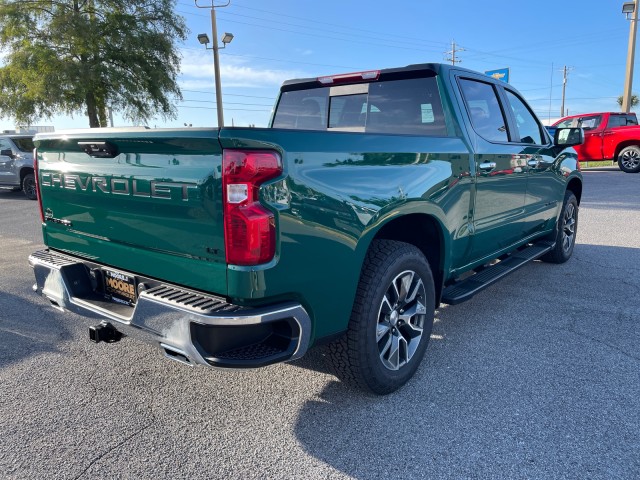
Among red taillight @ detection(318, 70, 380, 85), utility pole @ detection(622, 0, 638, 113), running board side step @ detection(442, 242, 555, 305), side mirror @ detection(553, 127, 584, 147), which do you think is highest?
utility pole @ detection(622, 0, 638, 113)

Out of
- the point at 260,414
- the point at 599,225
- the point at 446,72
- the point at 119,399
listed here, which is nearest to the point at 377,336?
the point at 260,414

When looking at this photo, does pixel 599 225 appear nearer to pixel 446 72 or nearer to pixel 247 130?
pixel 446 72

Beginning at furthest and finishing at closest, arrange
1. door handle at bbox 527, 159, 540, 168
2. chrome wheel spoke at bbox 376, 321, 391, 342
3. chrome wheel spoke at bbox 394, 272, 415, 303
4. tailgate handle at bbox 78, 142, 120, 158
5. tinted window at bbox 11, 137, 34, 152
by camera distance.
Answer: tinted window at bbox 11, 137, 34, 152 → door handle at bbox 527, 159, 540, 168 → chrome wheel spoke at bbox 394, 272, 415, 303 → chrome wheel spoke at bbox 376, 321, 391, 342 → tailgate handle at bbox 78, 142, 120, 158

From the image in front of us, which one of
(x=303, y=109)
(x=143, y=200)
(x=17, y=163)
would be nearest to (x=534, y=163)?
(x=303, y=109)

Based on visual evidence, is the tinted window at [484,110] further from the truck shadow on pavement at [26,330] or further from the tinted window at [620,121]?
the tinted window at [620,121]

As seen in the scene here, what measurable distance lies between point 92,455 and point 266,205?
146cm

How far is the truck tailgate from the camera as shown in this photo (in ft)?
6.92

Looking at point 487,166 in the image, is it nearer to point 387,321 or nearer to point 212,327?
point 387,321

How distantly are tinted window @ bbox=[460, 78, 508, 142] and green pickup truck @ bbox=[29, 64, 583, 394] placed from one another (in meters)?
0.02

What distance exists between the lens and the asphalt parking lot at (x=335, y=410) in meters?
2.25

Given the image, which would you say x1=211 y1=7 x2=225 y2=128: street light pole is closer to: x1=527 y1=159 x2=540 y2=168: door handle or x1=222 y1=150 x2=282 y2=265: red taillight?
x1=527 y1=159 x2=540 y2=168: door handle

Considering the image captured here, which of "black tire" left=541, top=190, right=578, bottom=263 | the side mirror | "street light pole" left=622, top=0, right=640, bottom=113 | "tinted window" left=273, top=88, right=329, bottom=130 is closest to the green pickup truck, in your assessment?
"tinted window" left=273, top=88, right=329, bottom=130

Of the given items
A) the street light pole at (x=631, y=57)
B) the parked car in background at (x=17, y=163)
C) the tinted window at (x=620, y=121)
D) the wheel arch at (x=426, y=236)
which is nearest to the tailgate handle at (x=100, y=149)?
the wheel arch at (x=426, y=236)

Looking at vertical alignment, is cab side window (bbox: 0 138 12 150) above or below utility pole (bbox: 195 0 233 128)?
below
